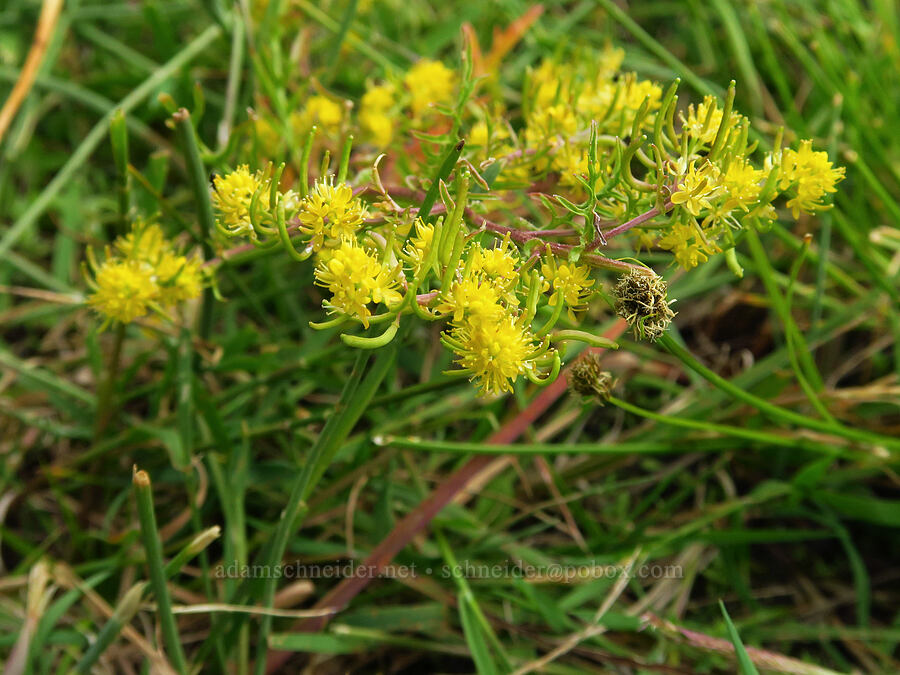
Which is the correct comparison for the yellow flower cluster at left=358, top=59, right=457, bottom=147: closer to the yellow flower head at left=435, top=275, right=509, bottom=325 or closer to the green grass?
the green grass

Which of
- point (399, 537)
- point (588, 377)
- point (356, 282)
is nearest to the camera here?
point (356, 282)

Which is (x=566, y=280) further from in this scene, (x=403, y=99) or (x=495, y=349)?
(x=403, y=99)

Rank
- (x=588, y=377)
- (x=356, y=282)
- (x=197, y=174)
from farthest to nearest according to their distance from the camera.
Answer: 1. (x=197, y=174)
2. (x=588, y=377)
3. (x=356, y=282)

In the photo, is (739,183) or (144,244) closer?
Result: (739,183)

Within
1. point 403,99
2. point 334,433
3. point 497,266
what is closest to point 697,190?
point 497,266

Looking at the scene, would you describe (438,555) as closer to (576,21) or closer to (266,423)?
(266,423)

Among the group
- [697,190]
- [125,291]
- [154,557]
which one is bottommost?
[154,557]

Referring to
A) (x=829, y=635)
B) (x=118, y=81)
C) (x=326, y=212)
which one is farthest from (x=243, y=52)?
(x=829, y=635)
